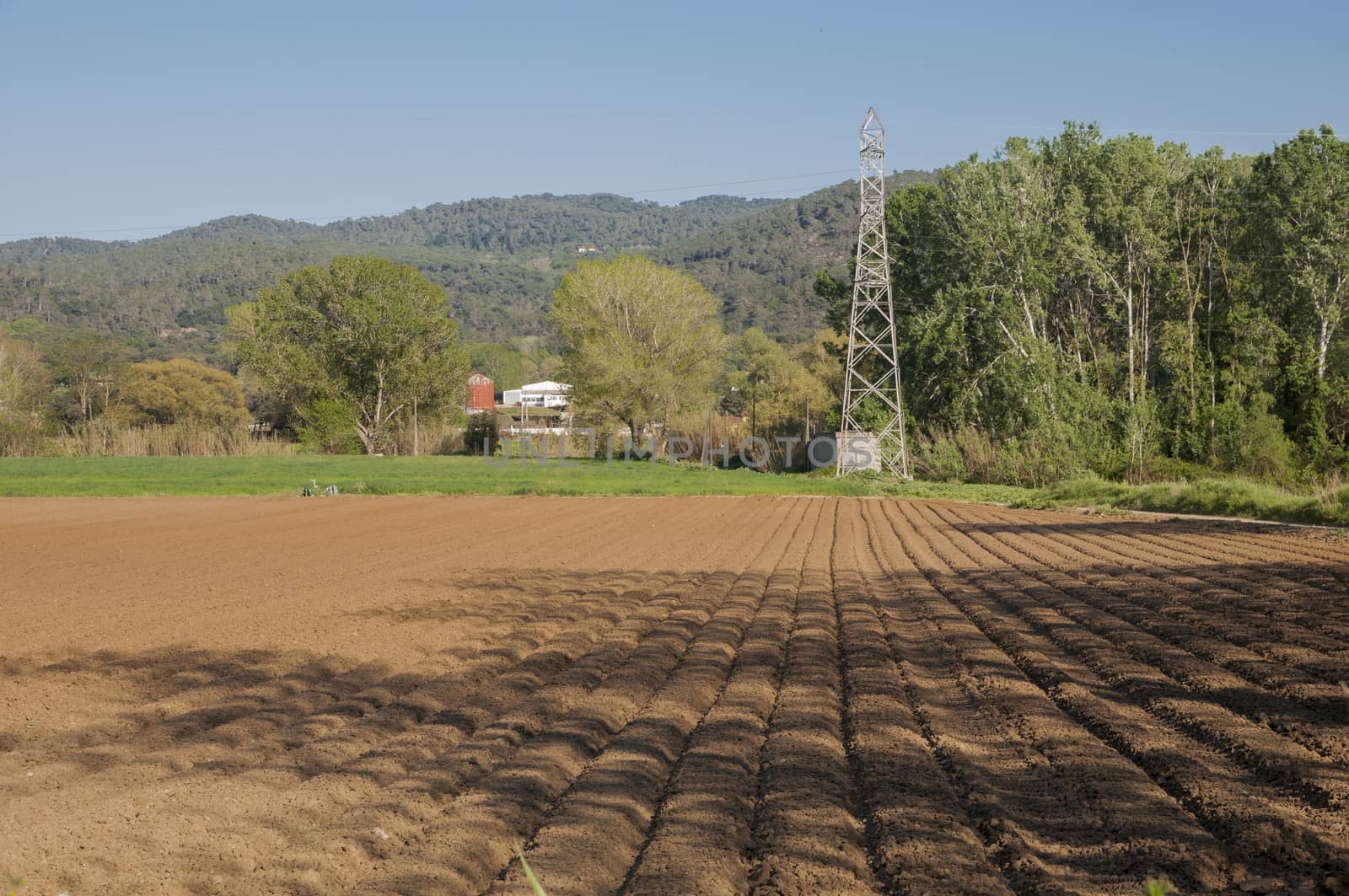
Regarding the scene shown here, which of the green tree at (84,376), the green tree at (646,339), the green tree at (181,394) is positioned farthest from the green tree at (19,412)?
the green tree at (646,339)

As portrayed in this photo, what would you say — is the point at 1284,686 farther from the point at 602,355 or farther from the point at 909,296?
the point at 602,355

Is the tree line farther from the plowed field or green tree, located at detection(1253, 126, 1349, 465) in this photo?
the plowed field

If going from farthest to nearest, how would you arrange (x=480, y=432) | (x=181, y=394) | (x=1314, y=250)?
1. (x=181, y=394)
2. (x=480, y=432)
3. (x=1314, y=250)

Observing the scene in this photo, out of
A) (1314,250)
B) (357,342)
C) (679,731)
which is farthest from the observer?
(357,342)

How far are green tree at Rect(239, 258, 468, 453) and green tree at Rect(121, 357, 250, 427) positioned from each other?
10.2 metres

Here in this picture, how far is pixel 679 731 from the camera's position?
241 inches

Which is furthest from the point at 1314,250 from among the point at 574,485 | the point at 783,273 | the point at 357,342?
the point at 783,273

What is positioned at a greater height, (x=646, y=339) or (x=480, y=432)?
(x=646, y=339)

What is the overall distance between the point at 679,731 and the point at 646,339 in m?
53.8

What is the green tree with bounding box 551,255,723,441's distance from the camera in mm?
57812

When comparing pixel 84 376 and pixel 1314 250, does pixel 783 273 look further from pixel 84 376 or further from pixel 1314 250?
pixel 1314 250

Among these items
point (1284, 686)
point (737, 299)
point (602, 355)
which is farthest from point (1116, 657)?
point (737, 299)

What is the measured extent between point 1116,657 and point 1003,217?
37322mm

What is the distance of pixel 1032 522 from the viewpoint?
23109 mm
